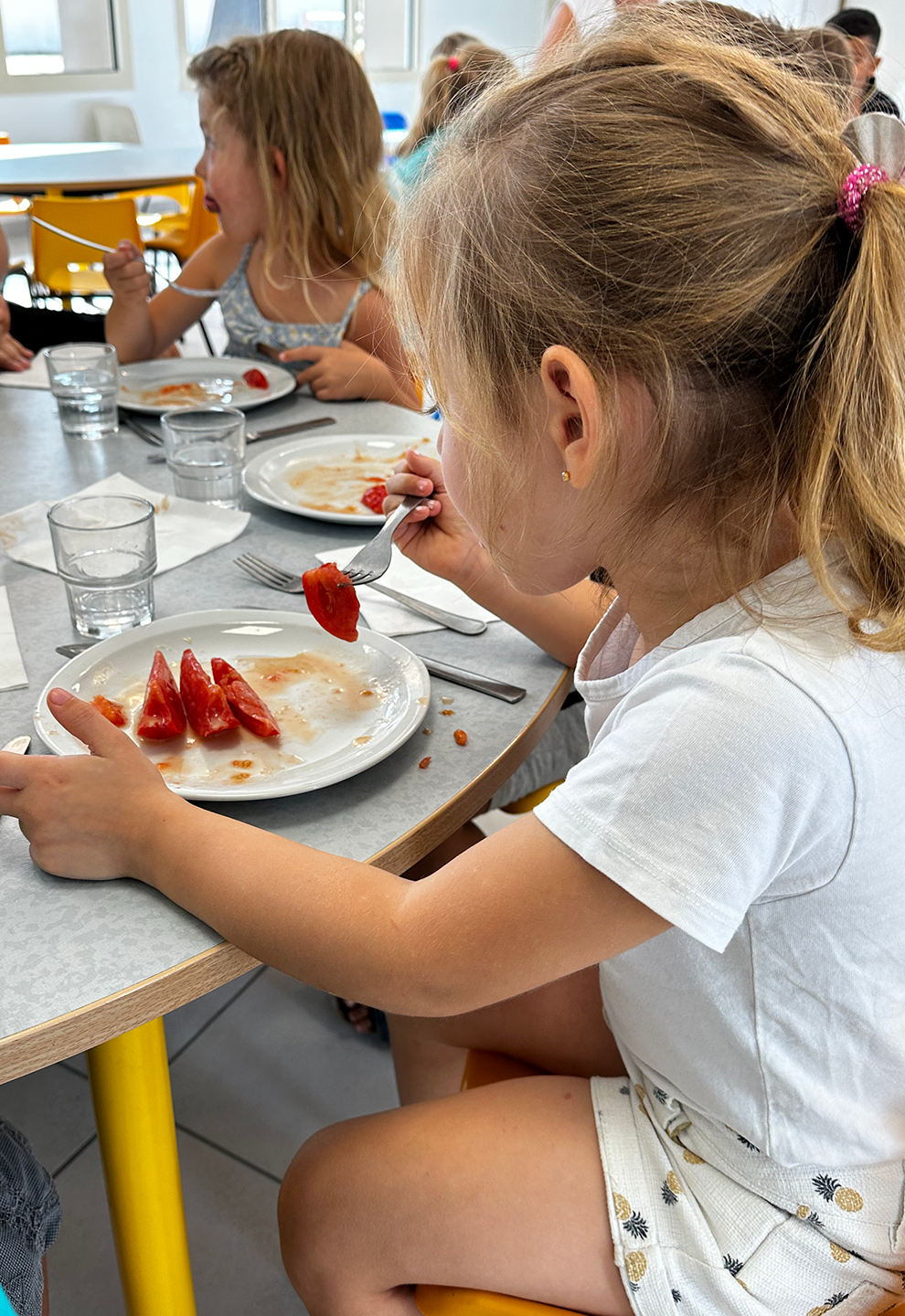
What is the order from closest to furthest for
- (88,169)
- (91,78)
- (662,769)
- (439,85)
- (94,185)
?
(662,769)
(439,85)
(94,185)
(88,169)
(91,78)

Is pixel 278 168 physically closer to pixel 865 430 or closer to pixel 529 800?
pixel 529 800

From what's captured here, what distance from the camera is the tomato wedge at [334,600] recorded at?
1.01m

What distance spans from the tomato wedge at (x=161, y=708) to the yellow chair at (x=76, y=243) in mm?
3486

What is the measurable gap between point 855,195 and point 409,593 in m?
0.67

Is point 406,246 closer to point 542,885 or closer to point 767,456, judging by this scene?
point 767,456

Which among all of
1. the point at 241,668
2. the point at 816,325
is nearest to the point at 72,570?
the point at 241,668

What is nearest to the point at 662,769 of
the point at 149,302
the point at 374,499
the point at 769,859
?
the point at 769,859

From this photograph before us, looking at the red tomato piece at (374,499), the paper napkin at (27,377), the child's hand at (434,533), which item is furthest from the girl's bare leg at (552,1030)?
the paper napkin at (27,377)

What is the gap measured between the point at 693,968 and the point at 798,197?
0.53m

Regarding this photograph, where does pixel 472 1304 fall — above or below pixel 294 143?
below

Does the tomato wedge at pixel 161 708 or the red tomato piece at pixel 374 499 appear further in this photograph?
the red tomato piece at pixel 374 499

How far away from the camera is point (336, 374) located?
72.7 inches

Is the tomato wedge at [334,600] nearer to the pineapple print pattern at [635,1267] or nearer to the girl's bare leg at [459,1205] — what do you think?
the girl's bare leg at [459,1205]

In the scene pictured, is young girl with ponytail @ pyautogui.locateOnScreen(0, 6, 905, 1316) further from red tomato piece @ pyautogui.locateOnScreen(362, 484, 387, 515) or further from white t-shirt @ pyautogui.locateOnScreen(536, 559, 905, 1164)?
red tomato piece @ pyautogui.locateOnScreen(362, 484, 387, 515)
